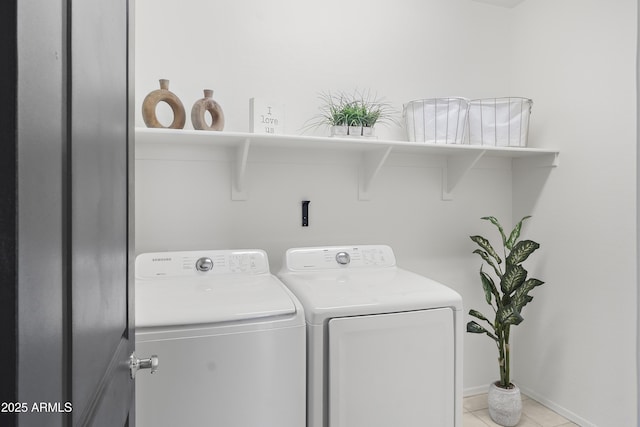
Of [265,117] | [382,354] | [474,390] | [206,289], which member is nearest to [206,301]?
[206,289]

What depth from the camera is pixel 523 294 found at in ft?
7.20

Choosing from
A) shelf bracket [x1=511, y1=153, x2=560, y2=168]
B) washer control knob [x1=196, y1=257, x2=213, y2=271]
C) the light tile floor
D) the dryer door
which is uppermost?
shelf bracket [x1=511, y1=153, x2=560, y2=168]

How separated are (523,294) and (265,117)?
162 centimetres

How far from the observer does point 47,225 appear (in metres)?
0.39

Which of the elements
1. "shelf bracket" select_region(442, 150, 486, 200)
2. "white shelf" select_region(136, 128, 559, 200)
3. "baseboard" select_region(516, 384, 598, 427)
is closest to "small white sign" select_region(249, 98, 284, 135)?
"white shelf" select_region(136, 128, 559, 200)

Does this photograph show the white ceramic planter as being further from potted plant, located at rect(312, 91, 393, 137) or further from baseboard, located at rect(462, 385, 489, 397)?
potted plant, located at rect(312, 91, 393, 137)

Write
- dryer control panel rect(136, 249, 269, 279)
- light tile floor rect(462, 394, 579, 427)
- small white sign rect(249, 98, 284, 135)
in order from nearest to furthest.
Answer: dryer control panel rect(136, 249, 269, 279) < small white sign rect(249, 98, 284, 135) < light tile floor rect(462, 394, 579, 427)

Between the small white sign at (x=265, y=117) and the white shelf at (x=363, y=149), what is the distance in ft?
0.20

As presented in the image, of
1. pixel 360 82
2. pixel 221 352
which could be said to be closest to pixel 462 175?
pixel 360 82

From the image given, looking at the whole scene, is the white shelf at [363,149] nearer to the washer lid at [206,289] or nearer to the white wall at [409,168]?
the white wall at [409,168]

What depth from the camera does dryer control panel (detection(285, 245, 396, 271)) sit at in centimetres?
199

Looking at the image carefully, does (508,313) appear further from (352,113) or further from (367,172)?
(352,113)

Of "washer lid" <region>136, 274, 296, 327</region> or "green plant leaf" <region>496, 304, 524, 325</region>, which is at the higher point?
"washer lid" <region>136, 274, 296, 327</region>

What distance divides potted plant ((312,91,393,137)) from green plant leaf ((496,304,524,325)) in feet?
3.83
